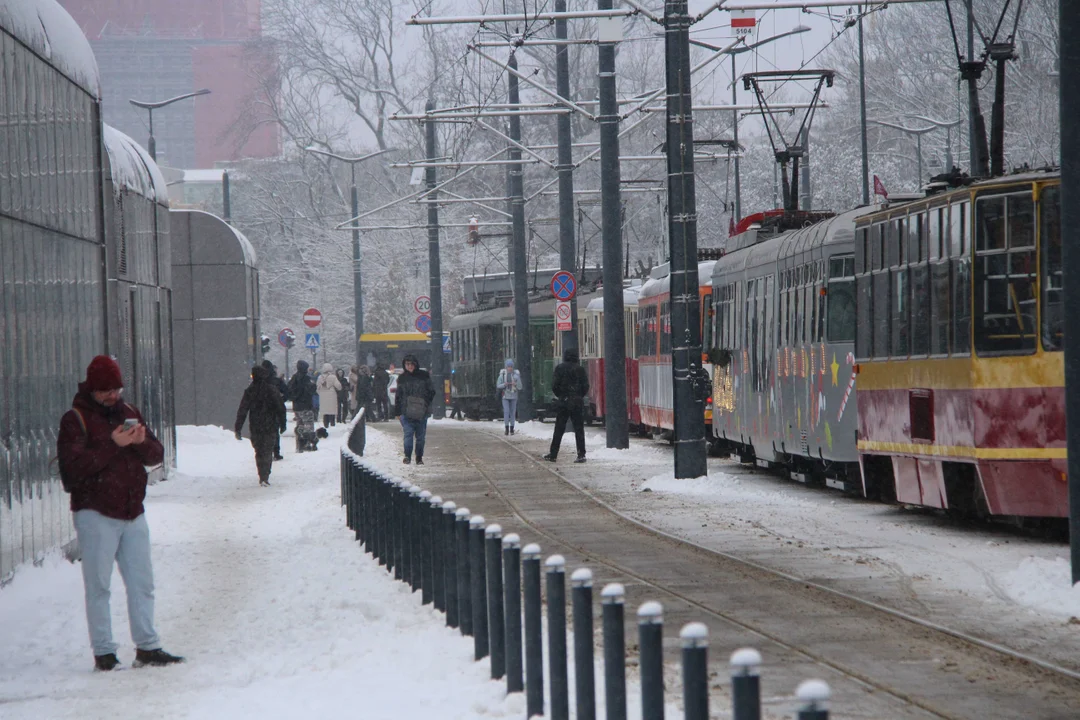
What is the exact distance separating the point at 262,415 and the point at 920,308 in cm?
1186

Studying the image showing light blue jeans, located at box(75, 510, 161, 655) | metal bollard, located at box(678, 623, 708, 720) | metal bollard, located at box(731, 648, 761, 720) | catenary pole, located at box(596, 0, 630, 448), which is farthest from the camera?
catenary pole, located at box(596, 0, 630, 448)

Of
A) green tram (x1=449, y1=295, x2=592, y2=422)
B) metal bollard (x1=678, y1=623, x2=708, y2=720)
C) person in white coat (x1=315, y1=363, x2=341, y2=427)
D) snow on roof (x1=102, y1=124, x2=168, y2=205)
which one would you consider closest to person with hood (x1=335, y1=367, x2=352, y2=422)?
green tram (x1=449, y1=295, x2=592, y2=422)

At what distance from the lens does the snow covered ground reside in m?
8.75

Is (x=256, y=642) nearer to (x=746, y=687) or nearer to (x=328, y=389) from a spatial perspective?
(x=746, y=687)

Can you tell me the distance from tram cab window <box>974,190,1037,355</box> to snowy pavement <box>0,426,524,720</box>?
493cm

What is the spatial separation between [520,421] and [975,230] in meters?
29.8

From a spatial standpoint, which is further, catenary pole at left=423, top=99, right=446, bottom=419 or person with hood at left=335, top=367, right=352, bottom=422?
person with hood at left=335, top=367, right=352, bottom=422

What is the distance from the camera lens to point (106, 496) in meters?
10.1

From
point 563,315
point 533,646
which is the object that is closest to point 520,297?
point 563,315

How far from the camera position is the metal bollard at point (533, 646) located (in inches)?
313

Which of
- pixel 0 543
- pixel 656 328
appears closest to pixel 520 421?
pixel 656 328

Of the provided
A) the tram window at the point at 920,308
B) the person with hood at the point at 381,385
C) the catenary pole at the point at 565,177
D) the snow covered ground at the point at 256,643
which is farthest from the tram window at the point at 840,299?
the person with hood at the point at 381,385

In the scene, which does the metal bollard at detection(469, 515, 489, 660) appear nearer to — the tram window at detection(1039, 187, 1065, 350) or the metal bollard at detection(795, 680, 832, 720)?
the metal bollard at detection(795, 680, 832, 720)

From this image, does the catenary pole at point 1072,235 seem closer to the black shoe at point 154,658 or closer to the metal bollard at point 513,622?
the metal bollard at point 513,622
